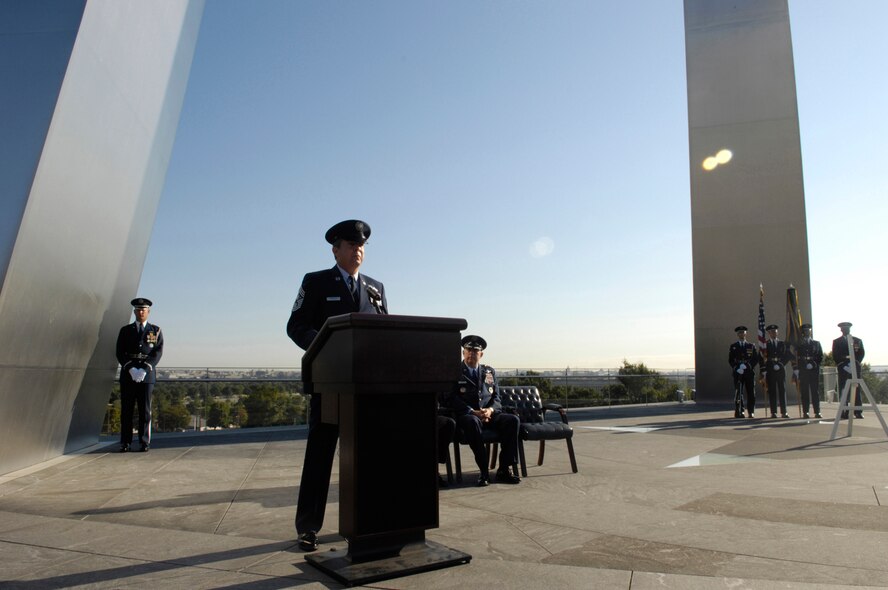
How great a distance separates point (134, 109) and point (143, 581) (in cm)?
552

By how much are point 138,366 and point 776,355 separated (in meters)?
12.1

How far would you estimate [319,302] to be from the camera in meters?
3.25

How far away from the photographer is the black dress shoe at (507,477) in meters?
5.01

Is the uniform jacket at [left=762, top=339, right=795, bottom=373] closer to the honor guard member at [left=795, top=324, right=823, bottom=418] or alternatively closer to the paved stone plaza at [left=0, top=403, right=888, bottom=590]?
the honor guard member at [left=795, top=324, right=823, bottom=418]

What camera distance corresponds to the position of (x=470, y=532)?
10.9 feet

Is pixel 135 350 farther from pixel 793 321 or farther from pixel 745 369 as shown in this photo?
pixel 793 321

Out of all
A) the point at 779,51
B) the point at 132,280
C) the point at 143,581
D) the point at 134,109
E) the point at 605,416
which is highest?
the point at 779,51

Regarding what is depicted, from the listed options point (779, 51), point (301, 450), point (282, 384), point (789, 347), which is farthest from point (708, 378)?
point (301, 450)

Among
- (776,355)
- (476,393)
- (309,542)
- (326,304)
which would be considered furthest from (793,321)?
(309,542)

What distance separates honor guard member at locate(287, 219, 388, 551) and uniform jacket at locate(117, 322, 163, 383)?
15.0ft

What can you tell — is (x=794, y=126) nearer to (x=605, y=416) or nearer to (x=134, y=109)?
(x=605, y=416)

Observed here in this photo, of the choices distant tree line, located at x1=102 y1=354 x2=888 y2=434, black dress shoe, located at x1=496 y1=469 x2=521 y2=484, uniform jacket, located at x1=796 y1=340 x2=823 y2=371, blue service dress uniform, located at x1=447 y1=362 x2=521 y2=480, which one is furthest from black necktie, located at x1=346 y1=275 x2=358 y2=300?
uniform jacket, located at x1=796 y1=340 x2=823 y2=371

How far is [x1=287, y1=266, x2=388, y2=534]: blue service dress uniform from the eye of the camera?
301 cm

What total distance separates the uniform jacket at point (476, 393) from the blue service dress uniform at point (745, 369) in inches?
336
